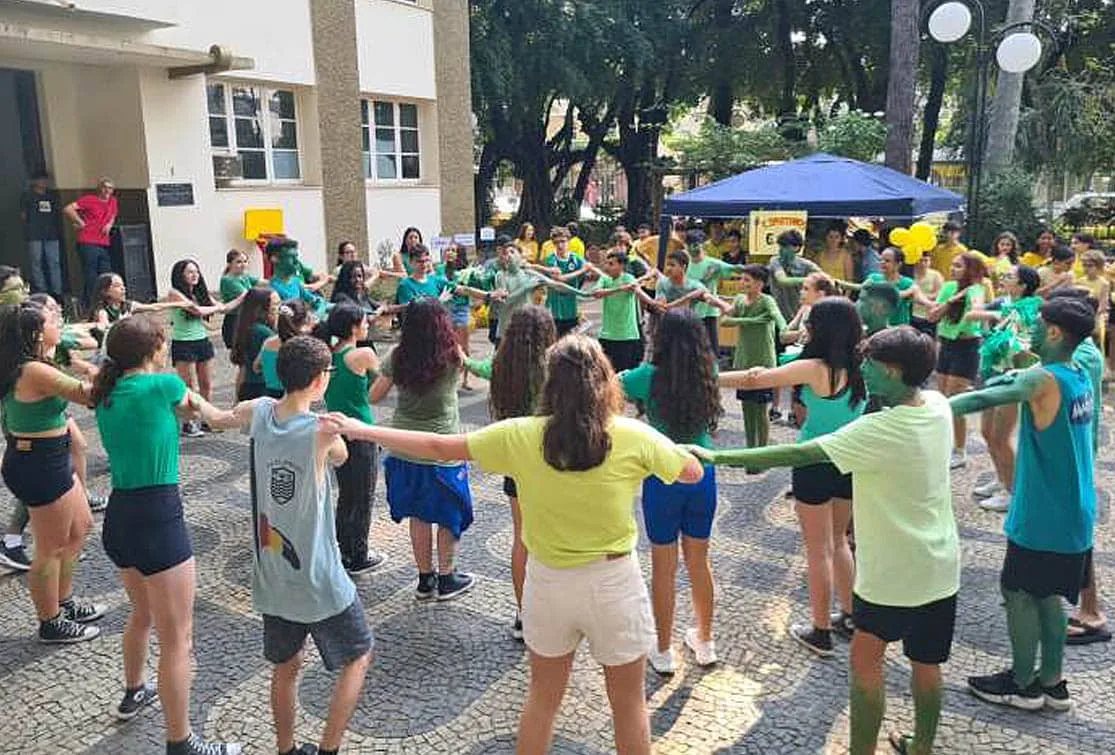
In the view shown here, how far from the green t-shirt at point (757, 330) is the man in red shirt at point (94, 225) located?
8872 millimetres

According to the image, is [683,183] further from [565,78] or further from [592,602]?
[592,602]

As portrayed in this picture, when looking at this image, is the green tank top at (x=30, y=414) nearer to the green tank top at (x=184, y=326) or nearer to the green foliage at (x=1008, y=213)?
the green tank top at (x=184, y=326)

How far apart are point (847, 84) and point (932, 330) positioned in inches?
799

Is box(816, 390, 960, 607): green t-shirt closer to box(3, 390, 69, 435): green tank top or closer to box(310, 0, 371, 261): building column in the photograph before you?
box(3, 390, 69, 435): green tank top

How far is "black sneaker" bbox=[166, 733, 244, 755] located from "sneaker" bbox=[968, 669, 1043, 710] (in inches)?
119

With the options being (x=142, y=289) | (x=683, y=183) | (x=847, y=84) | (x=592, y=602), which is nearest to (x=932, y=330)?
(x=592, y=602)

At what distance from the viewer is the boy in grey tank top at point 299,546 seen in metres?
3.03

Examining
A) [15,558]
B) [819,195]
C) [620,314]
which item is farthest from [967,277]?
[15,558]

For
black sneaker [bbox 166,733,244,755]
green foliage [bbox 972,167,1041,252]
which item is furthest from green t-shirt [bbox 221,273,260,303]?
green foliage [bbox 972,167,1041,252]

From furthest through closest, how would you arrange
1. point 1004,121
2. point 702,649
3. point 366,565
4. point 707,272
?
point 1004,121 → point 707,272 → point 366,565 → point 702,649

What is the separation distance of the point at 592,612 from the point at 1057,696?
2.25 metres

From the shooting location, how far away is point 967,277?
22.7 ft

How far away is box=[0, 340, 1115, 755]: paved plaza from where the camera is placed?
358 cm

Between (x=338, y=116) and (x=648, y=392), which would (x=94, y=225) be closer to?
(x=338, y=116)
